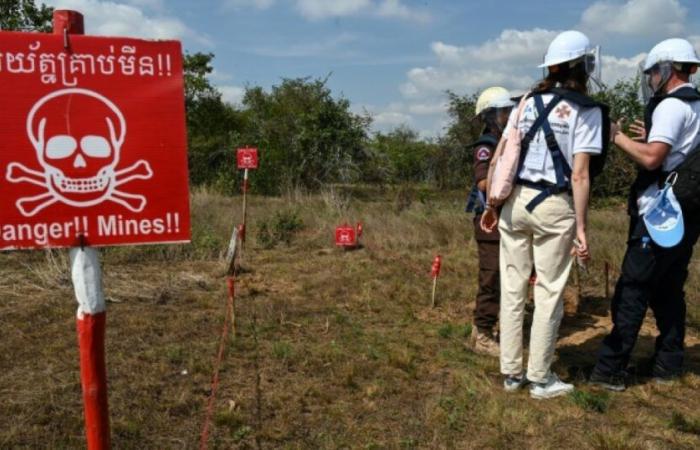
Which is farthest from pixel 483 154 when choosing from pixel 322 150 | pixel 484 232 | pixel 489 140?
pixel 322 150

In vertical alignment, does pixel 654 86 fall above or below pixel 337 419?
above

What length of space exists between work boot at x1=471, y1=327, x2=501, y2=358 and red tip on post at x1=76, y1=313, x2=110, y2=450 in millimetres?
2859

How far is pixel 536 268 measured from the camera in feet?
11.5

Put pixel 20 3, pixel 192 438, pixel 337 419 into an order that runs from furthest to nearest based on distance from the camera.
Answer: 1. pixel 20 3
2. pixel 337 419
3. pixel 192 438

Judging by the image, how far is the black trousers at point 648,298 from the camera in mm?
3621

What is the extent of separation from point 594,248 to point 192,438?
19.7ft

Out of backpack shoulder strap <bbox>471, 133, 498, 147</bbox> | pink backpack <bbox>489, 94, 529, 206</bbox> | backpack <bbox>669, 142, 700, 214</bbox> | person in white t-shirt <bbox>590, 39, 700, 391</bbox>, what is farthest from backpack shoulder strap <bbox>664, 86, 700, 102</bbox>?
backpack shoulder strap <bbox>471, 133, 498, 147</bbox>

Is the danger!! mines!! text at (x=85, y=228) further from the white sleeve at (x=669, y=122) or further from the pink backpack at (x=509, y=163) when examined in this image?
the white sleeve at (x=669, y=122)

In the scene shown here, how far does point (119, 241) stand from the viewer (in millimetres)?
2160

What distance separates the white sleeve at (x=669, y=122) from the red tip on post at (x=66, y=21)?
2959 mm

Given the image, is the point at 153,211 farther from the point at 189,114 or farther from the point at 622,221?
the point at 189,114

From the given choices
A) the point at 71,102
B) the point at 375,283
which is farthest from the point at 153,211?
the point at 375,283

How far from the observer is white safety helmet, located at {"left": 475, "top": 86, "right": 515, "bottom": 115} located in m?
4.15

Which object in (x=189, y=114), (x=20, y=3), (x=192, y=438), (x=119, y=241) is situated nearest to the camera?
(x=119, y=241)
